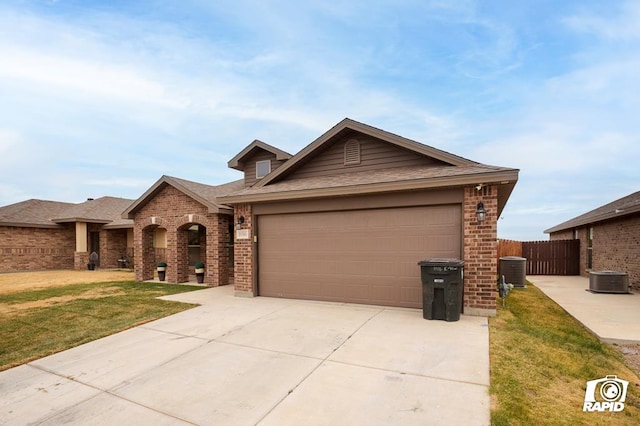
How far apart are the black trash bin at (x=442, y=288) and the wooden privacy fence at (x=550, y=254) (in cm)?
1153

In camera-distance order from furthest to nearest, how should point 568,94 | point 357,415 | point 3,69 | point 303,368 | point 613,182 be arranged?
point 613,182
point 568,94
point 3,69
point 303,368
point 357,415

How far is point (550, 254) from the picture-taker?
16172mm

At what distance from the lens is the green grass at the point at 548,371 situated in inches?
122

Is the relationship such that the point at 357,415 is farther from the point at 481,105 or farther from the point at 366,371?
the point at 481,105

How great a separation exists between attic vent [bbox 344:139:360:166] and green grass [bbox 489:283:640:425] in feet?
17.5

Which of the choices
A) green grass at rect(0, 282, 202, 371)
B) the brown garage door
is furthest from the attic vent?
green grass at rect(0, 282, 202, 371)

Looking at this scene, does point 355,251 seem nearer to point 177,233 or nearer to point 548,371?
point 548,371

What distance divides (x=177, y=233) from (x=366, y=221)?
29.9ft

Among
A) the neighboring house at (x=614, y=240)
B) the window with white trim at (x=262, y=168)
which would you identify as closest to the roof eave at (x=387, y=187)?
the window with white trim at (x=262, y=168)

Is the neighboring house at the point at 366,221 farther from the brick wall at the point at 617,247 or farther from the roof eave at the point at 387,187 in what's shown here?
the brick wall at the point at 617,247

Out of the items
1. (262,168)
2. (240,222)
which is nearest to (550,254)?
(262,168)

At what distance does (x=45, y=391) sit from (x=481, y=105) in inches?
808

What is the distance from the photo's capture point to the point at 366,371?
4098 millimetres

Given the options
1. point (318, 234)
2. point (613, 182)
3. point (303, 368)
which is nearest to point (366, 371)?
point (303, 368)
